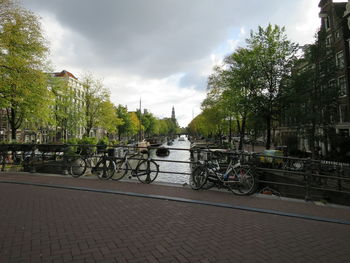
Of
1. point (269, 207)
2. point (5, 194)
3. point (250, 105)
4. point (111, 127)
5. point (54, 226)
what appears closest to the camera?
point (54, 226)

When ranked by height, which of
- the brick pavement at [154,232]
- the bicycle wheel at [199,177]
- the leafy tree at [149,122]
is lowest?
the brick pavement at [154,232]

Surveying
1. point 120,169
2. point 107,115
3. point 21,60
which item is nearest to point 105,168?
point 120,169

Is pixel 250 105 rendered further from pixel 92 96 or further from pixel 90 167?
pixel 92 96

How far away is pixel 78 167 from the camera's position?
9234mm

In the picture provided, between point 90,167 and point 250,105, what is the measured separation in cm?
1834

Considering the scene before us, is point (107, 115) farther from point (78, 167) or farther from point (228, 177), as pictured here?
point (228, 177)

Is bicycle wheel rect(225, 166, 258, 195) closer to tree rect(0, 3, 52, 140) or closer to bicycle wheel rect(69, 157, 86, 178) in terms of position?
bicycle wheel rect(69, 157, 86, 178)

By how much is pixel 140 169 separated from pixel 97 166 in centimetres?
182

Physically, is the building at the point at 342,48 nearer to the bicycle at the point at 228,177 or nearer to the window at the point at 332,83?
the window at the point at 332,83

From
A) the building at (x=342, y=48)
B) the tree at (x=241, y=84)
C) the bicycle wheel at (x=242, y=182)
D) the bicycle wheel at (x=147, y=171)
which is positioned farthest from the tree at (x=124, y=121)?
the bicycle wheel at (x=242, y=182)

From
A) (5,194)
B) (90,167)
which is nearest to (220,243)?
(5,194)

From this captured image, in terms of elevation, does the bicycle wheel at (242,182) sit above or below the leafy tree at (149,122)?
below

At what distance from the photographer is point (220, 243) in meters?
3.59

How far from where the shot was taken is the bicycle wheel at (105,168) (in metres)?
8.70
